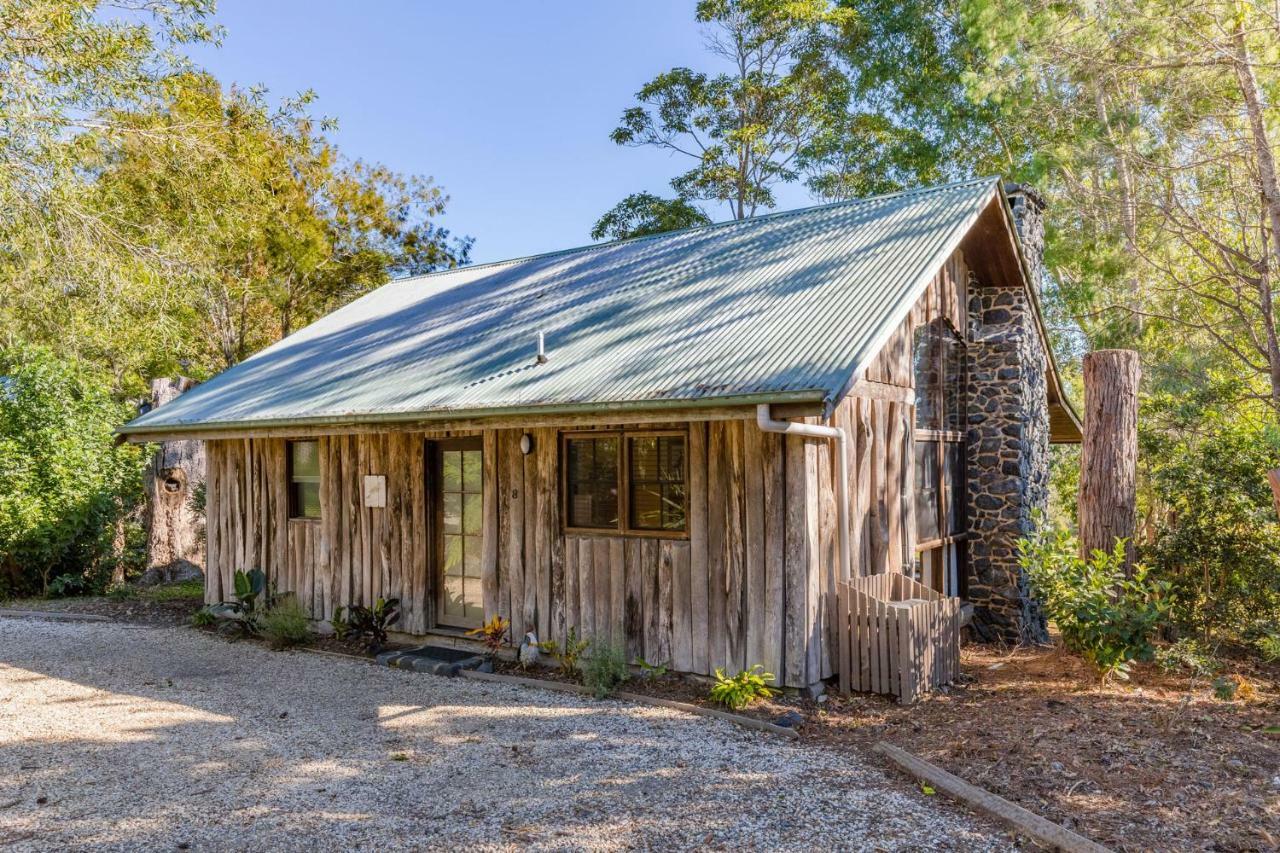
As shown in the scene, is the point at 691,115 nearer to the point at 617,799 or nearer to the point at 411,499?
the point at 411,499

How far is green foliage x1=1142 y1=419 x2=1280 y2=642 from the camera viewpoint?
7875 mm

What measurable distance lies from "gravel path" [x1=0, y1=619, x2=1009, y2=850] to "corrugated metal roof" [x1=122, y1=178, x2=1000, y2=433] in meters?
2.17

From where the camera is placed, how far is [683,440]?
6824 mm

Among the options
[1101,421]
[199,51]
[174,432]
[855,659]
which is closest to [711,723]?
[855,659]

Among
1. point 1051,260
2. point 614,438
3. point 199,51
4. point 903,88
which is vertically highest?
point 903,88

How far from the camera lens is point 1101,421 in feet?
27.5

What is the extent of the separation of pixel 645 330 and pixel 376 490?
3.11m

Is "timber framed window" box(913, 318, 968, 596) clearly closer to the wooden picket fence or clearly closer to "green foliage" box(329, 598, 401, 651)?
the wooden picket fence

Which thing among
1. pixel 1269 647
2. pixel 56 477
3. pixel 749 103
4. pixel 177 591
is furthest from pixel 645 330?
pixel 749 103

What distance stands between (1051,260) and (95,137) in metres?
14.0

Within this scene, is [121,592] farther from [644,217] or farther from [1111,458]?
[644,217]

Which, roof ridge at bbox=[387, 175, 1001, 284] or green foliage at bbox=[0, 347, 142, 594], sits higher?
roof ridge at bbox=[387, 175, 1001, 284]

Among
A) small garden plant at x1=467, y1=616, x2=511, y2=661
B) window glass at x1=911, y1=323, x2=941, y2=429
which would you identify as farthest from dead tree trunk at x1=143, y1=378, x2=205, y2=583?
window glass at x1=911, y1=323, x2=941, y2=429

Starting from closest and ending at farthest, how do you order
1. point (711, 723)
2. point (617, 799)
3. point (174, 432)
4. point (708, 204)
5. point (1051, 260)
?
point (617, 799) < point (711, 723) < point (174, 432) < point (1051, 260) < point (708, 204)
